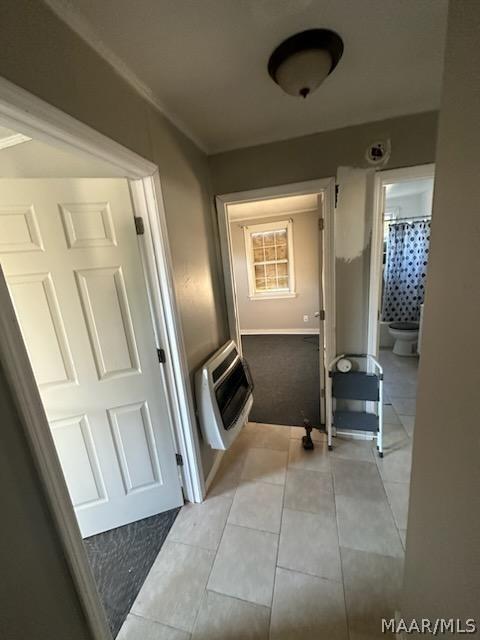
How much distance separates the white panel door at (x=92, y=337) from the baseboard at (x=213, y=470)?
33 centimetres

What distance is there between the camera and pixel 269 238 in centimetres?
506

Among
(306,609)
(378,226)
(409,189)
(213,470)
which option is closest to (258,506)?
(213,470)

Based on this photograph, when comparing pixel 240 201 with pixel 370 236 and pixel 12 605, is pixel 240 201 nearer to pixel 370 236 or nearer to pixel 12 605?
pixel 370 236

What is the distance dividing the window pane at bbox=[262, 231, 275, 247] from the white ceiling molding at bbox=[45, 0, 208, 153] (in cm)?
366

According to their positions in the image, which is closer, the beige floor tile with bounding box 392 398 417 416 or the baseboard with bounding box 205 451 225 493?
the baseboard with bounding box 205 451 225 493

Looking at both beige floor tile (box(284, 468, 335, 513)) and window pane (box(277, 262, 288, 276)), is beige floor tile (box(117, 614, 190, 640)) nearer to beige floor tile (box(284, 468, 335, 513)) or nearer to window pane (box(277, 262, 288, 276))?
beige floor tile (box(284, 468, 335, 513))

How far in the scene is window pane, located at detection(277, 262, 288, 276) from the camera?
5.13 m

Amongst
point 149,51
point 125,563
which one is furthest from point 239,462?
point 149,51

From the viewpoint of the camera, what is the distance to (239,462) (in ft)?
6.72

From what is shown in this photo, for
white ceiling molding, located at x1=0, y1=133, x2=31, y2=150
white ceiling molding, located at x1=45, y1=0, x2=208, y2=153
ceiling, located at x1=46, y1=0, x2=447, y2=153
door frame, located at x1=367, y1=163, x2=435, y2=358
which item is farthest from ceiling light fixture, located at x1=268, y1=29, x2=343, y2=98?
white ceiling molding, located at x1=0, y1=133, x2=31, y2=150

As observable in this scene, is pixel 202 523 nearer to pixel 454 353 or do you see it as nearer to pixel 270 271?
pixel 454 353

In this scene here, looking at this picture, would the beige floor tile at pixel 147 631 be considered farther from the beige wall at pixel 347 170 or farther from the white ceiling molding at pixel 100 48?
the white ceiling molding at pixel 100 48

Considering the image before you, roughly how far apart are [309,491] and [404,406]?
4.99 feet

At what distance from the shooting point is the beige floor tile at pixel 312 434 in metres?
2.24
